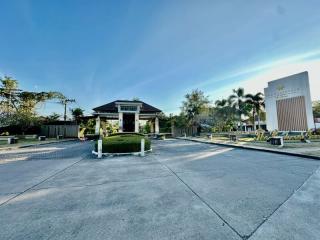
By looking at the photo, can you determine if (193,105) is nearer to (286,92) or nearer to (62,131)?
(286,92)

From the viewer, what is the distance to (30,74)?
20875mm

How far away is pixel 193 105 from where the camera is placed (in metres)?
31.9

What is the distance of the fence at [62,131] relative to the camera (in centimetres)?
2755

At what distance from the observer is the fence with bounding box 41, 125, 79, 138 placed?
90.4ft

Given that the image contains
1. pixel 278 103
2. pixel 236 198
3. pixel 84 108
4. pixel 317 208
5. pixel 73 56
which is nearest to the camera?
pixel 317 208

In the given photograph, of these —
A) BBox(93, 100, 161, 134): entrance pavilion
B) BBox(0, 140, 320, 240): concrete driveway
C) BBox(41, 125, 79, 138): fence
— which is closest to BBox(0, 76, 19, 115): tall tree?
BBox(41, 125, 79, 138): fence

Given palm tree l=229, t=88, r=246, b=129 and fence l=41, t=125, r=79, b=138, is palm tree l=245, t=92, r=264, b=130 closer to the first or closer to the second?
palm tree l=229, t=88, r=246, b=129

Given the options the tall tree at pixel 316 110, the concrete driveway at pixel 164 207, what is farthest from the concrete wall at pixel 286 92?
the concrete driveway at pixel 164 207

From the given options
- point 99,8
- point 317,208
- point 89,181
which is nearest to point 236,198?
point 317,208

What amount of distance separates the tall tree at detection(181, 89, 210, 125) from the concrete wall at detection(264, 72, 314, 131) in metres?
10.6

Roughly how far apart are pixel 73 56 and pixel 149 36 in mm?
8403

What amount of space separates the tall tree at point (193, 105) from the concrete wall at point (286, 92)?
34.6 feet

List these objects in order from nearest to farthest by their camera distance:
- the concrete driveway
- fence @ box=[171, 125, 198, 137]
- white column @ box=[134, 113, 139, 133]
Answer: the concrete driveway, white column @ box=[134, 113, 139, 133], fence @ box=[171, 125, 198, 137]

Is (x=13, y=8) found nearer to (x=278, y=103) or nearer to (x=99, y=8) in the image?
(x=99, y=8)
